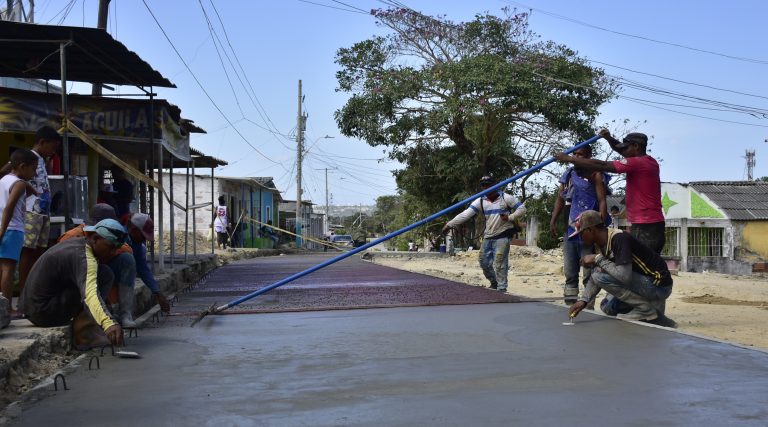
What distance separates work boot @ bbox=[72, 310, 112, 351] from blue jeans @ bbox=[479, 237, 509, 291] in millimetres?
5188

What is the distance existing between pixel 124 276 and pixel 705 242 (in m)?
24.5

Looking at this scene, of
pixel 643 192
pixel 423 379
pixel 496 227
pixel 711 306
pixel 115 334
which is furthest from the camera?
pixel 711 306

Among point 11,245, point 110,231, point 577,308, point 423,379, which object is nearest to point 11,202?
point 11,245

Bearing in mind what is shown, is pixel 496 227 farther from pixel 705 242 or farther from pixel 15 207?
pixel 705 242

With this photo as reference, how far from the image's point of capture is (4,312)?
524 centimetres

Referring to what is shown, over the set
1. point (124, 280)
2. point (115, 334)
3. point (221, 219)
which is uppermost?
point (221, 219)

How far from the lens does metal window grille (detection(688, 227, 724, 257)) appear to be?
2623 centimetres

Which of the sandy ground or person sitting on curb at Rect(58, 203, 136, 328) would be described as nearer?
person sitting on curb at Rect(58, 203, 136, 328)

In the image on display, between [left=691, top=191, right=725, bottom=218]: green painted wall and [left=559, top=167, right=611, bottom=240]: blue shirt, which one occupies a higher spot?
[left=691, top=191, right=725, bottom=218]: green painted wall

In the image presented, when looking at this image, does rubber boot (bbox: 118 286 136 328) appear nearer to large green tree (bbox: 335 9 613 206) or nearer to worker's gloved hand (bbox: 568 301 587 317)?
worker's gloved hand (bbox: 568 301 587 317)

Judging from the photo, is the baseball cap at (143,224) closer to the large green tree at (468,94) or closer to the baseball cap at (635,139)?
the baseball cap at (635,139)

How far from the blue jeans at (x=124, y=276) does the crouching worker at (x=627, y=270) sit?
3530 millimetres

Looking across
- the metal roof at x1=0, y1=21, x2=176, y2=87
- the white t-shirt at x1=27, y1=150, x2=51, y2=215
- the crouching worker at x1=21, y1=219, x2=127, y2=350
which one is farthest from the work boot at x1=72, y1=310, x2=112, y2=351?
the metal roof at x1=0, y1=21, x2=176, y2=87

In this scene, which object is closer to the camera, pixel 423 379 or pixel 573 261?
pixel 423 379
